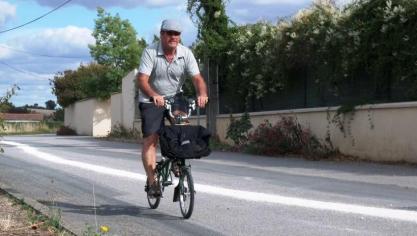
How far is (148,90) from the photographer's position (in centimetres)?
702

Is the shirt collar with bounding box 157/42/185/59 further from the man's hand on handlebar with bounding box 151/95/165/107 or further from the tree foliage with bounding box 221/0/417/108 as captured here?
the tree foliage with bounding box 221/0/417/108

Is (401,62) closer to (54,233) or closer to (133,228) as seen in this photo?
(133,228)

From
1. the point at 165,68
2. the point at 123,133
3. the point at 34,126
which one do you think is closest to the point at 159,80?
the point at 165,68

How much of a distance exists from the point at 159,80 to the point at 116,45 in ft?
120

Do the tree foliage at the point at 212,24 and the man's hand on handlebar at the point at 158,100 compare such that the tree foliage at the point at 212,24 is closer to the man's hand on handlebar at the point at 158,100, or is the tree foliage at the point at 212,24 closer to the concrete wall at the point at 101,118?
the man's hand on handlebar at the point at 158,100

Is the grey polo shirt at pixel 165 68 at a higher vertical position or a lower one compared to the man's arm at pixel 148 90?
higher

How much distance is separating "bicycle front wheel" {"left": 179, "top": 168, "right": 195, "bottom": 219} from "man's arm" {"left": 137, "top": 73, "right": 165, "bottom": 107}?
79cm

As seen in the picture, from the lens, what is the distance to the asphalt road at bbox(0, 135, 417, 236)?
687 centimetres

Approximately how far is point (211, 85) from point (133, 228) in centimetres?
1601

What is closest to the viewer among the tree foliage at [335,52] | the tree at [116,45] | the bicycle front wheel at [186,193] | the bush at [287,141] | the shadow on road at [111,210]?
the bicycle front wheel at [186,193]

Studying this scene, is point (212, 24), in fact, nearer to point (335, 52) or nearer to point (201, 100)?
point (335, 52)

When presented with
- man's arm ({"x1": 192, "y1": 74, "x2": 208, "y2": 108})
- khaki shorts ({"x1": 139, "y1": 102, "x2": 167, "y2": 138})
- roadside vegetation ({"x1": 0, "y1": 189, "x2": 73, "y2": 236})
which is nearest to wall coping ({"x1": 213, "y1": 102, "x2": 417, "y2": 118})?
man's arm ({"x1": 192, "y1": 74, "x2": 208, "y2": 108})

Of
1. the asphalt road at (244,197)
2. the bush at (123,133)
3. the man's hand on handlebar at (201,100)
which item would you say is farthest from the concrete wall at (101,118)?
the man's hand on handlebar at (201,100)

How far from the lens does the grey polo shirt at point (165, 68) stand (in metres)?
7.27
